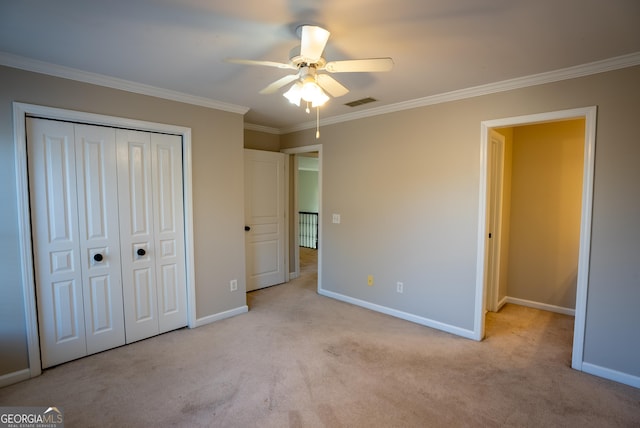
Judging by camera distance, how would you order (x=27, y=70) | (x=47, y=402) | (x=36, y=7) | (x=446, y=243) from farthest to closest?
1. (x=446, y=243)
2. (x=27, y=70)
3. (x=47, y=402)
4. (x=36, y=7)

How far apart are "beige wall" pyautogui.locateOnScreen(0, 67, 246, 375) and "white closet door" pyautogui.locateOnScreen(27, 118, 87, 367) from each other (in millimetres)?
127

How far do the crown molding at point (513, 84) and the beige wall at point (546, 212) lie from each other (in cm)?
154

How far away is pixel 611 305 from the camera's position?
2.51 metres

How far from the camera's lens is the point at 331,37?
2.03 m

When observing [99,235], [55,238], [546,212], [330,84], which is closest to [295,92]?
[330,84]

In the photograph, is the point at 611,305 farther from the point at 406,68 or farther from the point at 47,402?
the point at 47,402

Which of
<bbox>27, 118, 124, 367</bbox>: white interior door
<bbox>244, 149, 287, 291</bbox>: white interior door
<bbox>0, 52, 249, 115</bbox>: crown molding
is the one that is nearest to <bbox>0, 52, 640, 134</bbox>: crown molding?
<bbox>0, 52, 249, 115</bbox>: crown molding

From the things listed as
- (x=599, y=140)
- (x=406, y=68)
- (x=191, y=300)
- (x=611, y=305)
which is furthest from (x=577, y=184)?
(x=191, y=300)

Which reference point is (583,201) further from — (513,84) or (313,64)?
(313,64)

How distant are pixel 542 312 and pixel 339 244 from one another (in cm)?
270

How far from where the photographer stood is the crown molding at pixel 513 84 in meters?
2.37

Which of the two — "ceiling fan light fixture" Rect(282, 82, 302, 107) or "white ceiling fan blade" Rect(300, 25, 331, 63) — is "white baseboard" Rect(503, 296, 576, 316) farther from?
"white ceiling fan blade" Rect(300, 25, 331, 63)

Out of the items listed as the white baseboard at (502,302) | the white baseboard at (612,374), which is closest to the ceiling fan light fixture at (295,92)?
the white baseboard at (612,374)

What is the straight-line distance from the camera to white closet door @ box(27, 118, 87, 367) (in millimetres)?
2541
